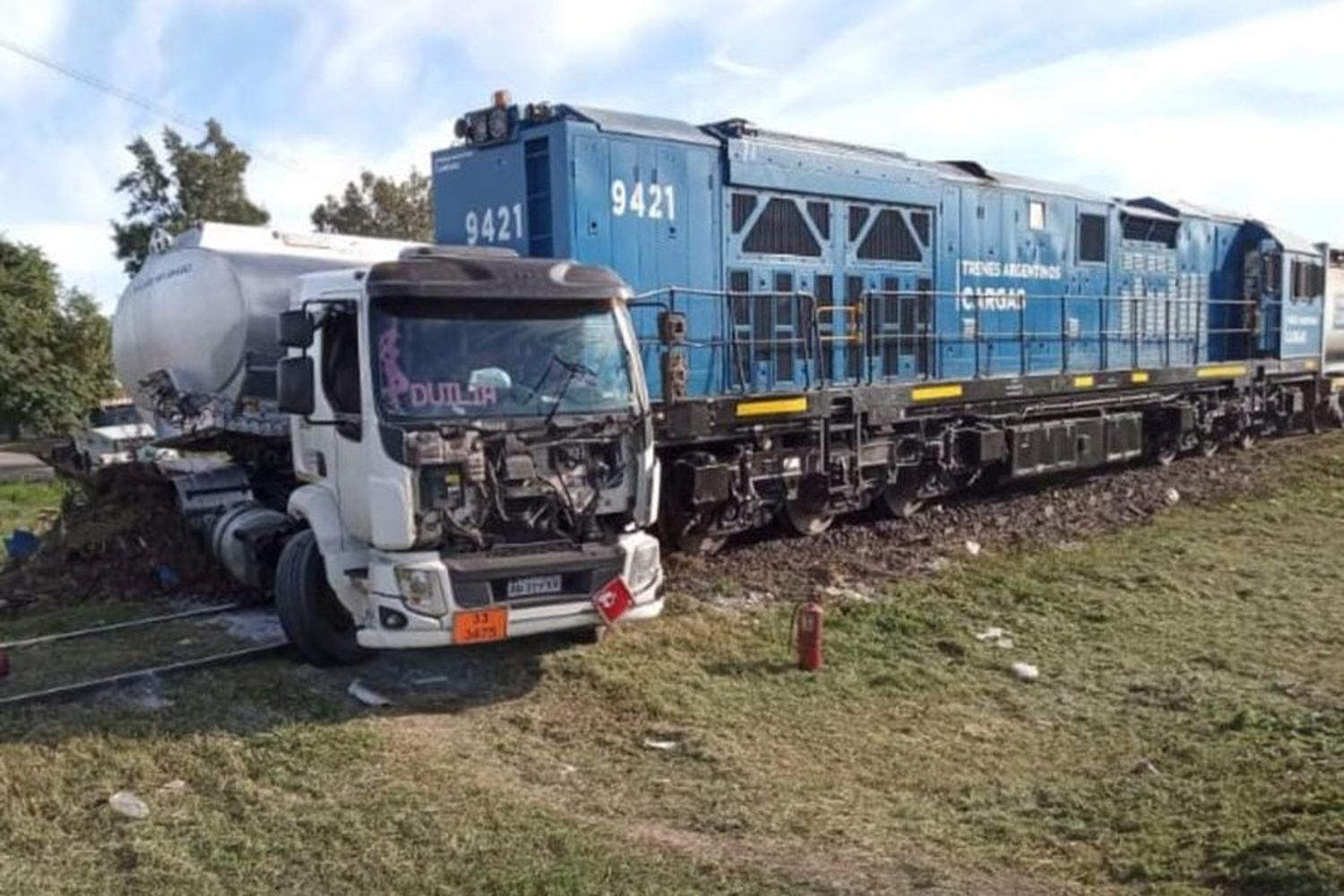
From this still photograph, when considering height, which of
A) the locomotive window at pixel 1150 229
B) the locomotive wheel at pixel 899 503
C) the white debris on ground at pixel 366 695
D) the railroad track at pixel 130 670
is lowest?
the white debris on ground at pixel 366 695

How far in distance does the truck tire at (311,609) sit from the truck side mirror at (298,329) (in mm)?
1291

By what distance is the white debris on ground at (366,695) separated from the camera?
24.8 ft

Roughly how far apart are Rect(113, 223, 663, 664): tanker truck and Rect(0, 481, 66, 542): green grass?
400 inches

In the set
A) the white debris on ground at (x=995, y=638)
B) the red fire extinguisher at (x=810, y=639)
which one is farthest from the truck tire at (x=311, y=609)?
the white debris on ground at (x=995, y=638)

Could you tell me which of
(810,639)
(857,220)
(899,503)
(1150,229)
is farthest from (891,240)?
(1150,229)

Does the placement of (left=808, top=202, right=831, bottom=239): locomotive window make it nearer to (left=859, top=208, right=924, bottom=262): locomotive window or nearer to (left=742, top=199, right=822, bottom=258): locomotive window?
(left=742, top=199, right=822, bottom=258): locomotive window

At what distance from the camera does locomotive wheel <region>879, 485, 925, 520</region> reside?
13492mm

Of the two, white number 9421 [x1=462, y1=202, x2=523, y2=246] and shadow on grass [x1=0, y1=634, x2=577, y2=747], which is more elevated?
white number 9421 [x1=462, y1=202, x2=523, y2=246]

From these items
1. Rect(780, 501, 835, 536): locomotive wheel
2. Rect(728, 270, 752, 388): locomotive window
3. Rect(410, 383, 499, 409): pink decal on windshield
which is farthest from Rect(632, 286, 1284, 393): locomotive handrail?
Rect(410, 383, 499, 409): pink decal on windshield

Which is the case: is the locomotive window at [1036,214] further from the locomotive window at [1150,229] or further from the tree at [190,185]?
the tree at [190,185]

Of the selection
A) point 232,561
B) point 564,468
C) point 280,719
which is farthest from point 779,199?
point 280,719

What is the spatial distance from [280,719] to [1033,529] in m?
8.71

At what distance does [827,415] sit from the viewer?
11.6m

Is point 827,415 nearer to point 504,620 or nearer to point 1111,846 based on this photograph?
point 504,620
